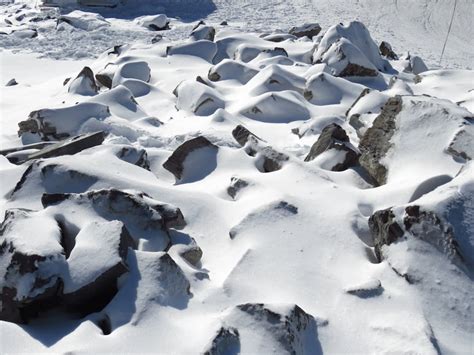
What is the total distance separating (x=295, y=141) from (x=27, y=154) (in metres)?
2.70

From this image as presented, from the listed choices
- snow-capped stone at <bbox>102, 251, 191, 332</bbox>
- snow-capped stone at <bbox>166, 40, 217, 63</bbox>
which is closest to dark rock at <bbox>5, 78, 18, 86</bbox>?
snow-capped stone at <bbox>166, 40, 217, 63</bbox>

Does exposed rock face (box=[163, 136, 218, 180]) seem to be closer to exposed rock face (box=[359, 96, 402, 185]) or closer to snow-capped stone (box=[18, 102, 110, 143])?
exposed rock face (box=[359, 96, 402, 185])

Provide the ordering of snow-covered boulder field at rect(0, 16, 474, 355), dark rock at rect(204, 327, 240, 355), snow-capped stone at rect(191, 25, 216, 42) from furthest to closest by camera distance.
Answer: snow-capped stone at rect(191, 25, 216, 42), snow-covered boulder field at rect(0, 16, 474, 355), dark rock at rect(204, 327, 240, 355)

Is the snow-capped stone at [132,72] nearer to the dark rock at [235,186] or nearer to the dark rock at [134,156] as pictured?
the dark rock at [134,156]

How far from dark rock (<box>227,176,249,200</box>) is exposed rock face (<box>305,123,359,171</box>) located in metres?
0.85

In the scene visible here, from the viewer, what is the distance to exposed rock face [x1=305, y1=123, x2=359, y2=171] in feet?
15.9

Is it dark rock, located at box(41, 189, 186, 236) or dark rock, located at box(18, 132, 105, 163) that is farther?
dark rock, located at box(18, 132, 105, 163)

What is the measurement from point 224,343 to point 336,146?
2547 mm

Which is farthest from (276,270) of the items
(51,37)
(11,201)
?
(51,37)

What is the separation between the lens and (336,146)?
495cm

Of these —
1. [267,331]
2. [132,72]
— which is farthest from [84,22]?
[267,331]

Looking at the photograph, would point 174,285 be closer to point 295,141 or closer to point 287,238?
point 287,238

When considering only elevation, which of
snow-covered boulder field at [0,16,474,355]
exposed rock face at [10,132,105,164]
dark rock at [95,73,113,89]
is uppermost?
snow-covered boulder field at [0,16,474,355]

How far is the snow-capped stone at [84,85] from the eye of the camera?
7.75 meters
